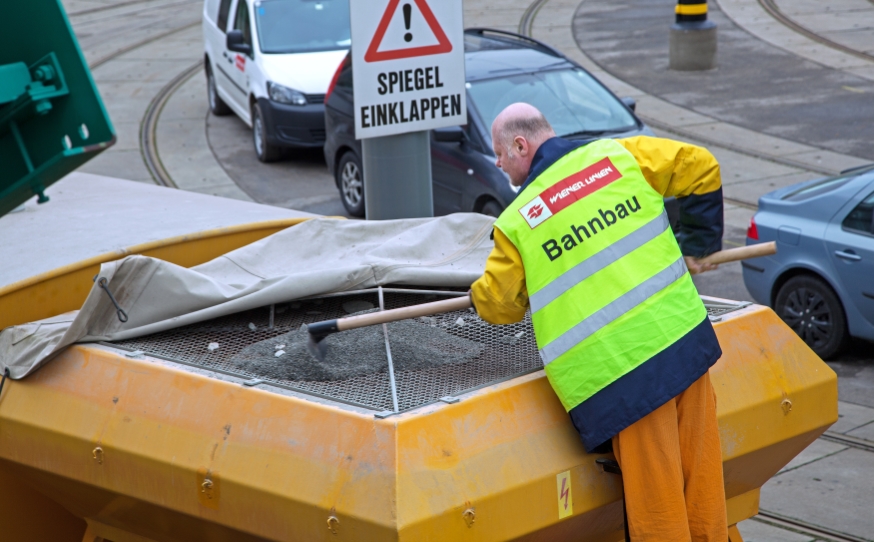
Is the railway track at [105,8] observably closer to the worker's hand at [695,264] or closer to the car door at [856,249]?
the car door at [856,249]

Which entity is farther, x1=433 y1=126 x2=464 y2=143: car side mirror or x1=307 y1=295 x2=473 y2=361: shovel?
x1=433 y1=126 x2=464 y2=143: car side mirror

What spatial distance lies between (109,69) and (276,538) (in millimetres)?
17388

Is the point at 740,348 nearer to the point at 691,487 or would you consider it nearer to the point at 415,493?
the point at 691,487

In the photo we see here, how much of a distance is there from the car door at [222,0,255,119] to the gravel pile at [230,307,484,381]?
1003 cm

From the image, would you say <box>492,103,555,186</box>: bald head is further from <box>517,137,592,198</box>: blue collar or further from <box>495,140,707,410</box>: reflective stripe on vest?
<box>495,140,707,410</box>: reflective stripe on vest

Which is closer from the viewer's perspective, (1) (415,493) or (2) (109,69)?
(1) (415,493)

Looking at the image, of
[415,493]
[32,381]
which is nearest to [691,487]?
[415,493]

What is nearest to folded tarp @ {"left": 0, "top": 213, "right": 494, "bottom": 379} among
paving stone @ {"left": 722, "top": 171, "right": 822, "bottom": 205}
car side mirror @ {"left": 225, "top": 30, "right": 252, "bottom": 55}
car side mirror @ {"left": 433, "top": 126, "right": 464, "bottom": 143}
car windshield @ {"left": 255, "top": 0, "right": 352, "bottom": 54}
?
car side mirror @ {"left": 433, "top": 126, "right": 464, "bottom": 143}

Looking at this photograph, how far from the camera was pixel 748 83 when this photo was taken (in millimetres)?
16328

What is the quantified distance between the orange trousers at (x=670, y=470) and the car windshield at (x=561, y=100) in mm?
6709

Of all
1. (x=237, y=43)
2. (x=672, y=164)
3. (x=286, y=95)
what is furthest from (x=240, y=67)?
(x=672, y=164)

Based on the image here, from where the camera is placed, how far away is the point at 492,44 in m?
11.1

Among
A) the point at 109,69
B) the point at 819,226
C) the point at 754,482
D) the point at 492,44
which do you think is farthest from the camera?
the point at 109,69

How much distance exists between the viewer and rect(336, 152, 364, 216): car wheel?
36.9 ft
